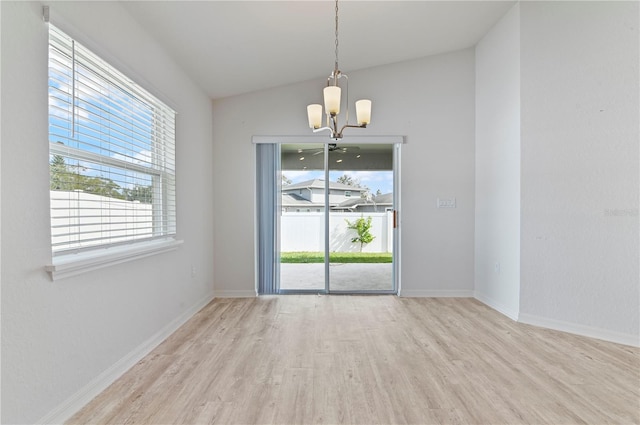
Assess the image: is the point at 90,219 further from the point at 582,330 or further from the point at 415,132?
the point at 582,330

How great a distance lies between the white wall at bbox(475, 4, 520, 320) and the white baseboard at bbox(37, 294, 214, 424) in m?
3.41

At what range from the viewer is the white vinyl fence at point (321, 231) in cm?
441

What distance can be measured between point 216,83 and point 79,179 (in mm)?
2237

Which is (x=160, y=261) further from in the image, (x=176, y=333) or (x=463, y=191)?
(x=463, y=191)

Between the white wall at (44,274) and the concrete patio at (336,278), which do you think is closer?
the white wall at (44,274)

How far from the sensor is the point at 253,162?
4.18m

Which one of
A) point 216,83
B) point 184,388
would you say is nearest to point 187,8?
point 216,83

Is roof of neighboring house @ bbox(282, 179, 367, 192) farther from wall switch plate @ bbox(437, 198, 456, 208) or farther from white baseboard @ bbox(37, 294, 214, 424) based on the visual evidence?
white baseboard @ bbox(37, 294, 214, 424)

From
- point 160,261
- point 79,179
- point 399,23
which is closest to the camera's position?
point 79,179

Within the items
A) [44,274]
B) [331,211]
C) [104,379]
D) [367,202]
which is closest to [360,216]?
[367,202]

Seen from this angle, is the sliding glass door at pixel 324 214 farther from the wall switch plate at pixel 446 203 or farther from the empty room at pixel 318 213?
the wall switch plate at pixel 446 203

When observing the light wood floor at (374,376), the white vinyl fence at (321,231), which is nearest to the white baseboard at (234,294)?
the white vinyl fence at (321,231)

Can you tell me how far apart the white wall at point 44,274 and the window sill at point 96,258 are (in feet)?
0.16

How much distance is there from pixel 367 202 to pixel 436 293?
1497mm
